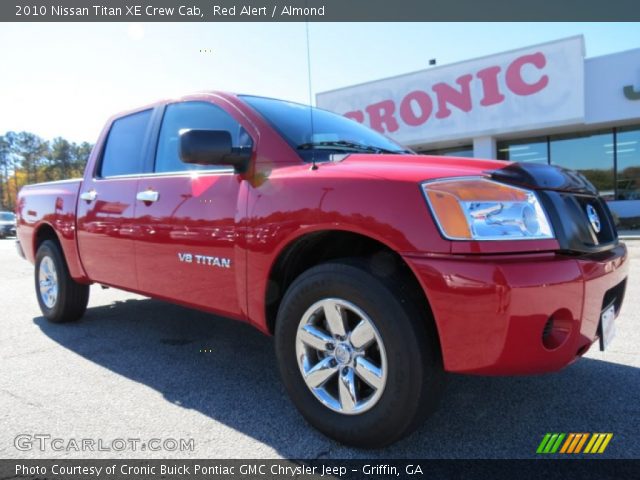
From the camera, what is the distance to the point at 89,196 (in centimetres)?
390

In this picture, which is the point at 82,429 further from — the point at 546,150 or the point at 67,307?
the point at 546,150

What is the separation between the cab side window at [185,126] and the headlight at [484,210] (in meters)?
1.36

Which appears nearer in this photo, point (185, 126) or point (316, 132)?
point (316, 132)

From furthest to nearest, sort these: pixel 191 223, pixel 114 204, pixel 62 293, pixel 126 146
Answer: pixel 62 293, pixel 126 146, pixel 114 204, pixel 191 223

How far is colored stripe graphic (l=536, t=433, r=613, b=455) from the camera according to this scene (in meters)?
2.11

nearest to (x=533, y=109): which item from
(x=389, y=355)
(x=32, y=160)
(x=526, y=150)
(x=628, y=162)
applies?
(x=526, y=150)

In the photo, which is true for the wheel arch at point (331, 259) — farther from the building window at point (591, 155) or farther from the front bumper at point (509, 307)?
the building window at point (591, 155)

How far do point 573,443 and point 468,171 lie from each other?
52.0 inches

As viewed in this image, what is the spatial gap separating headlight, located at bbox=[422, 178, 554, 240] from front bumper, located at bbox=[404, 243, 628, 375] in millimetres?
95

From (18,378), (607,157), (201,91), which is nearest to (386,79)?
(607,157)

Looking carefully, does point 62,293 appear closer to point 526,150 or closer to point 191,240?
point 191,240

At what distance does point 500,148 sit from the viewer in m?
17.0

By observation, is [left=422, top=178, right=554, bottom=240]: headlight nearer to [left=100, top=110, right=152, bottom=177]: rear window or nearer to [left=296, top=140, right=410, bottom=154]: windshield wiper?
[left=296, top=140, right=410, bottom=154]: windshield wiper

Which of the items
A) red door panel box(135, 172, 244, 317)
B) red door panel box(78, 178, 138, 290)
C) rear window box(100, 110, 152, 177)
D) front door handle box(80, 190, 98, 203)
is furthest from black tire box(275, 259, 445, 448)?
front door handle box(80, 190, 98, 203)
